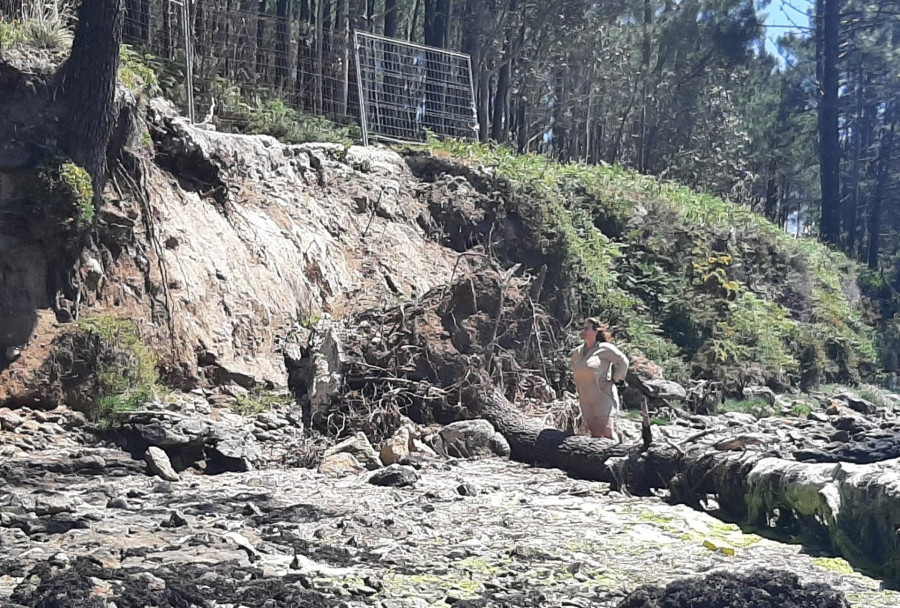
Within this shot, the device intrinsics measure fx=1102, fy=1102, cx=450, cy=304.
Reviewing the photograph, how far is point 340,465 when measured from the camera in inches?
370

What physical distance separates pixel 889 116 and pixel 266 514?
4797 centimetres

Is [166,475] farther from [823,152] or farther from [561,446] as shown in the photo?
[823,152]

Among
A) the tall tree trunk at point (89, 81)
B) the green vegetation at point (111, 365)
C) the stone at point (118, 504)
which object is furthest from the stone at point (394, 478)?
the tall tree trunk at point (89, 81)

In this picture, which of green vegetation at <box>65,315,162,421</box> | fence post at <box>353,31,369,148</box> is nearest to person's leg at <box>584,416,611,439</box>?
green vegetation at <box>65,315,162,421</box>

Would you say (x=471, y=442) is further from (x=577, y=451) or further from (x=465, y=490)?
(x=465, y=490)

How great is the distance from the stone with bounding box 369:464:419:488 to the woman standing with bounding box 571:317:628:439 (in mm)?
2200

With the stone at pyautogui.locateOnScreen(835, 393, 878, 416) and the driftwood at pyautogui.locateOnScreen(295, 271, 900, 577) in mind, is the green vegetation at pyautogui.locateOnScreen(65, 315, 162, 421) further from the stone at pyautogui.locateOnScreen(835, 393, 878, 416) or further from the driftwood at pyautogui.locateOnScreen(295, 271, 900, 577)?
the stone at pyautogui.locateOnScreen(835, 393, 878, 416)

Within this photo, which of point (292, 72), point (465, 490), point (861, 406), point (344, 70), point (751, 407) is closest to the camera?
point (465, 490)

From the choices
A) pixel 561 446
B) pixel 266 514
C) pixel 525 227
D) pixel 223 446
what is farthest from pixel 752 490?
pixel 525 227

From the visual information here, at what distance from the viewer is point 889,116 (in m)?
49.3

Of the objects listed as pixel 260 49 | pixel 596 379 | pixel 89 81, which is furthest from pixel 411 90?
pixel 596 379

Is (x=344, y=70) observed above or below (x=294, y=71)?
above

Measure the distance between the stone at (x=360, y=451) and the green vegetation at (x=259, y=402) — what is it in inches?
58.9

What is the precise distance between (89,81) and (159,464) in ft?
13.8
